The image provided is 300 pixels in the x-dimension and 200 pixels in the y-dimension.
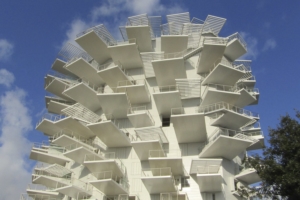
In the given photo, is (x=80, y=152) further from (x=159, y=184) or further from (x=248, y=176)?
(x=248, y=176)

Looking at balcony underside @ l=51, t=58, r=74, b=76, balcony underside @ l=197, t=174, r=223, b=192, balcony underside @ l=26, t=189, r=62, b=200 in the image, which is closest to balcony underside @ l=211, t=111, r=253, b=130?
balcony underside @ l=197, t=174, r=223, b=192

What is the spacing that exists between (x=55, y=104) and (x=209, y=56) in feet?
52.8

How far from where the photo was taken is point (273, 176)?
57.6 feet

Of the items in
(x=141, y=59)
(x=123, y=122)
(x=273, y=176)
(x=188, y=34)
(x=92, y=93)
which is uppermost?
(x=188, y=34)

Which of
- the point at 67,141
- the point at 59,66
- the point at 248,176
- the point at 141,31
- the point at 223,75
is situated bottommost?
the point at 248,176

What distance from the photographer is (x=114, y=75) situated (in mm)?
28312

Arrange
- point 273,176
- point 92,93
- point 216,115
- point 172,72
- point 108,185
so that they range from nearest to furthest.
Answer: point 273,176
point 108,185
point 216,115
point 172,72
point 92,93

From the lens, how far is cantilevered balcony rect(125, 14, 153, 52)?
94.7ft

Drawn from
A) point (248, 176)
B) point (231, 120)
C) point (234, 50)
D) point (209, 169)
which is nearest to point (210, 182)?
point (209, 169)

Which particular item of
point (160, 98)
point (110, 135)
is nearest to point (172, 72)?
point (160, 98)

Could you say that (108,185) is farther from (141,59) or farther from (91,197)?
(141,59)

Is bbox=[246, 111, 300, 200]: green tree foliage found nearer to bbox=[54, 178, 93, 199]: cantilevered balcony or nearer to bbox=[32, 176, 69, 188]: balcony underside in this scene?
bbox=[54, 178, 93, 199]: cantilevered balcony

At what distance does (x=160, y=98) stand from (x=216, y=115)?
447 centimetres

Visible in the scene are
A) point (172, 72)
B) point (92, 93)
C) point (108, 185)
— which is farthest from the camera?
point (92, 93)
